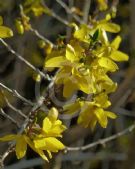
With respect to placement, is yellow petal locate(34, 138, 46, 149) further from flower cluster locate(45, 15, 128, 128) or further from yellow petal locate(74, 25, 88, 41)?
yellow petal locate(74, 25, 88, 41)

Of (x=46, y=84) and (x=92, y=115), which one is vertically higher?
(x=92, y=115)

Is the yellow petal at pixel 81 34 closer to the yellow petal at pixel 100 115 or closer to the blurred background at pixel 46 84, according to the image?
the yellow petal at pixel 100 115

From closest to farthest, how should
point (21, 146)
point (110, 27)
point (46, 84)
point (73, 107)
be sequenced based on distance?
point (21, 146) → point (73, 107) → point (110, 27) → point (46, 84)

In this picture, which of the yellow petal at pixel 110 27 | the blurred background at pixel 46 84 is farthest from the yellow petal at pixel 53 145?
the blurred background at pixel 46 84

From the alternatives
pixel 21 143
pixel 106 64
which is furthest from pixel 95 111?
pixel 21 143

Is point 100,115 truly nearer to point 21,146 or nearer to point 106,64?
point 106,64

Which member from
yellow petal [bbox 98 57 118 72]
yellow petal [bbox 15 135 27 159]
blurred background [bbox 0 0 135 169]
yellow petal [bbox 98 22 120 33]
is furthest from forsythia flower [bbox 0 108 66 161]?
blurred background [bbox 0 0 135 169]
